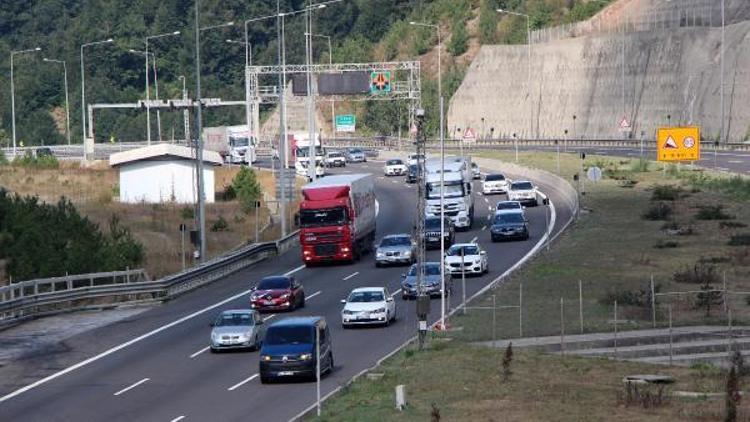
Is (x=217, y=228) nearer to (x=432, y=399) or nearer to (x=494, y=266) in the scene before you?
(x=494, y=266)

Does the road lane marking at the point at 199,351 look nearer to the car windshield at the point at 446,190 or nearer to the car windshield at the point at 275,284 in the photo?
the car windshield at the point at 275,284

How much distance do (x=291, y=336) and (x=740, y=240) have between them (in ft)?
116

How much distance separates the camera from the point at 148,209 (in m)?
103

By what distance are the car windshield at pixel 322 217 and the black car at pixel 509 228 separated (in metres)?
10.1

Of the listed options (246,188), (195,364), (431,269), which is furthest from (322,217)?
(246,188)

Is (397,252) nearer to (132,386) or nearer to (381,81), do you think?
(132,386)

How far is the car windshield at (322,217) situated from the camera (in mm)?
70312

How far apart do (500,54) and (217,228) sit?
286ft

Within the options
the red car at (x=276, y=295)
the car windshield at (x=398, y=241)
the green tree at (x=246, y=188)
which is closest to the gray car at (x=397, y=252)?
the car windshield at (x=398, y=241)

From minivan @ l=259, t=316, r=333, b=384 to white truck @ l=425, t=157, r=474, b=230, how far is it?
3760 centimetres

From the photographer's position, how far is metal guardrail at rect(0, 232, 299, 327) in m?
57.3

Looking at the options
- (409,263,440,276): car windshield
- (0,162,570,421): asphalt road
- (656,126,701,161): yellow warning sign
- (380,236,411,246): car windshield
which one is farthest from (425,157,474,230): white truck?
(409,263,440,276): car windshield

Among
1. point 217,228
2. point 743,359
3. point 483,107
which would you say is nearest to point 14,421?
point 743,359

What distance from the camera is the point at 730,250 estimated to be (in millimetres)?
71062
